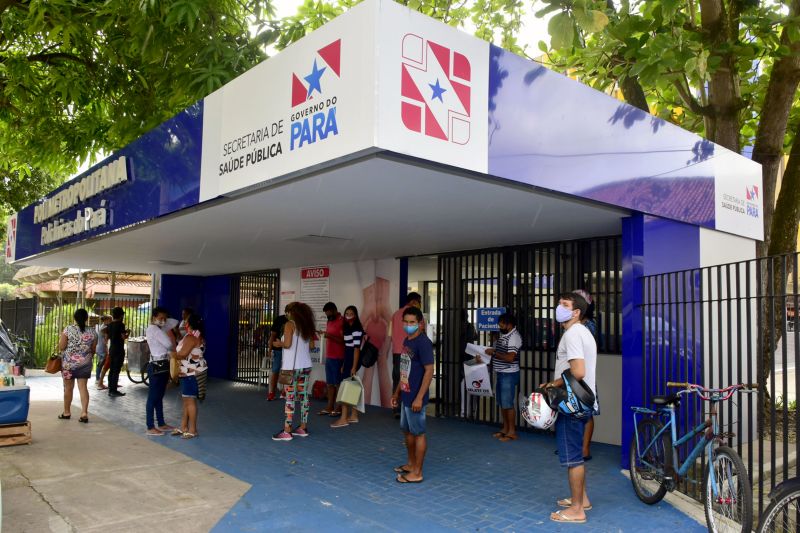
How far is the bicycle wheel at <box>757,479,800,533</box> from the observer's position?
3391 mm

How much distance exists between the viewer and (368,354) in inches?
365

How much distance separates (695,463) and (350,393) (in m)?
4.49

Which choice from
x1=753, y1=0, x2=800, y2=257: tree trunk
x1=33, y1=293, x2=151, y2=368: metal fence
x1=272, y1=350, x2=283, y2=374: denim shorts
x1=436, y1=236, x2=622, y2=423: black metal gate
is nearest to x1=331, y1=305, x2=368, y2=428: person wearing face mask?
x1=436, y1=236, x2=622, y2=423: black metal gate

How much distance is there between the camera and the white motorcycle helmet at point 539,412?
15.7ft

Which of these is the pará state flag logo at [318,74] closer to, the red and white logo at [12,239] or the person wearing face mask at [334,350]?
the person wearing face mask at [334,350]

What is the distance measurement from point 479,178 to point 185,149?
3360 mm

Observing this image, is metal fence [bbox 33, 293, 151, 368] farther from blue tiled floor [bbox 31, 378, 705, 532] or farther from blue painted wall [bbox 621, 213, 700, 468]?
blue painted wall [bbox 621, 213, 700, 468]

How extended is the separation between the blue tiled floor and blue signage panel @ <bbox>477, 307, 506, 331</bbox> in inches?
56.1

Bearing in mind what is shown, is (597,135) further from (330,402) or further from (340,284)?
(340,284)

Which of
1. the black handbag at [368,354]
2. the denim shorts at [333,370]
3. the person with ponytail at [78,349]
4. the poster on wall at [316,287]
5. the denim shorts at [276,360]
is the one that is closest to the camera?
the person with ponytail at [78,349]

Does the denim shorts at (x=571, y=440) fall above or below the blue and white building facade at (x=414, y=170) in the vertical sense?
below

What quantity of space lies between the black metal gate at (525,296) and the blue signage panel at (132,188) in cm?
450

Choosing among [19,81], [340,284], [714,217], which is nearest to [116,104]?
[19,81]

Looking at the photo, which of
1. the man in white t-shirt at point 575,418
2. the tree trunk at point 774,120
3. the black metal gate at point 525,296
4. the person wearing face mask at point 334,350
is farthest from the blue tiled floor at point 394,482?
the tree trunk at point 774,120
